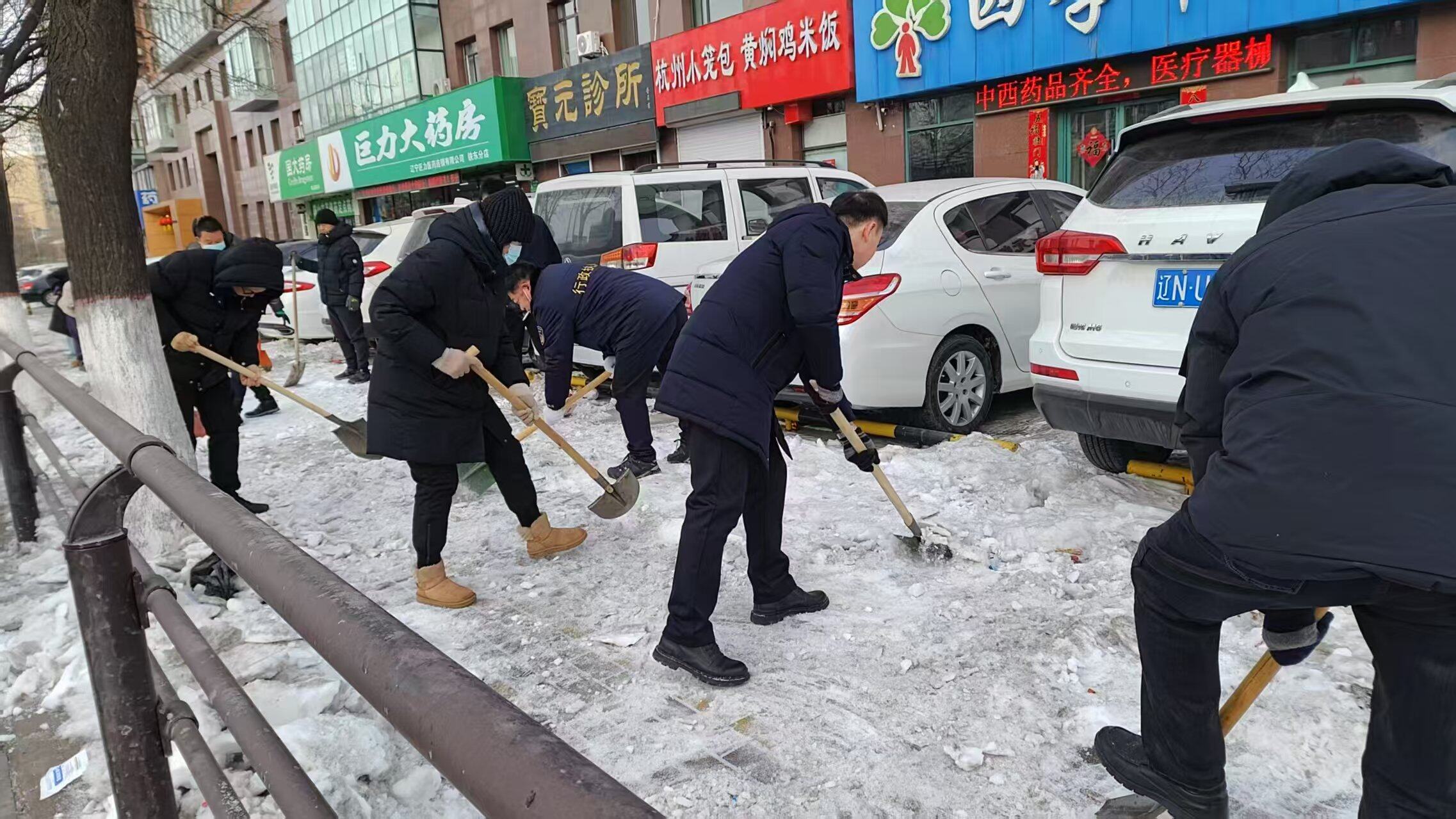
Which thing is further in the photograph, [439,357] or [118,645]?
[439,357]

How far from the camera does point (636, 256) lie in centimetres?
725

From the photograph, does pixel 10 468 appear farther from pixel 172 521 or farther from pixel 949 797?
pixel 949 797

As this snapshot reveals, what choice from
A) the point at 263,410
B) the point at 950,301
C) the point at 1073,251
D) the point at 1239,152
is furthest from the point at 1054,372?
the point at 263,410

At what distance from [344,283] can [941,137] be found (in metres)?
7.83

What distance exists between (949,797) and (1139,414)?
2092 mm

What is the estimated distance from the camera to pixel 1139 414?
395 centimetres

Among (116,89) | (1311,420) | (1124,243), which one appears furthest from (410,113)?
(1311,420)

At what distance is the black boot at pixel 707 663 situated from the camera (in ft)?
10.4

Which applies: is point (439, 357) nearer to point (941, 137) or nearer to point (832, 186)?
point (832, 186)

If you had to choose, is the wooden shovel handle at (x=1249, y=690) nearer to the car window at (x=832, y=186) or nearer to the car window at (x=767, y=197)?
the car window at (x=767, y=197)

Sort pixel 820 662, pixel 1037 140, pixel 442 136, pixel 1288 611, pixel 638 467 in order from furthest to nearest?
pixel 442 136 < pixel 1037 140 < pixel 638 467 < pixel 820 662 < pixel 1288 611

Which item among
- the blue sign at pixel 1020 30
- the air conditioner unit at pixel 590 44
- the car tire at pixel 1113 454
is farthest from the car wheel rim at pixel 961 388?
the air conditioner unit at pixel 590 44

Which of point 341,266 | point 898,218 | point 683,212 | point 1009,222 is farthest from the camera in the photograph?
point 341,266

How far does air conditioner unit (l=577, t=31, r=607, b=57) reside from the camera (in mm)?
17266
